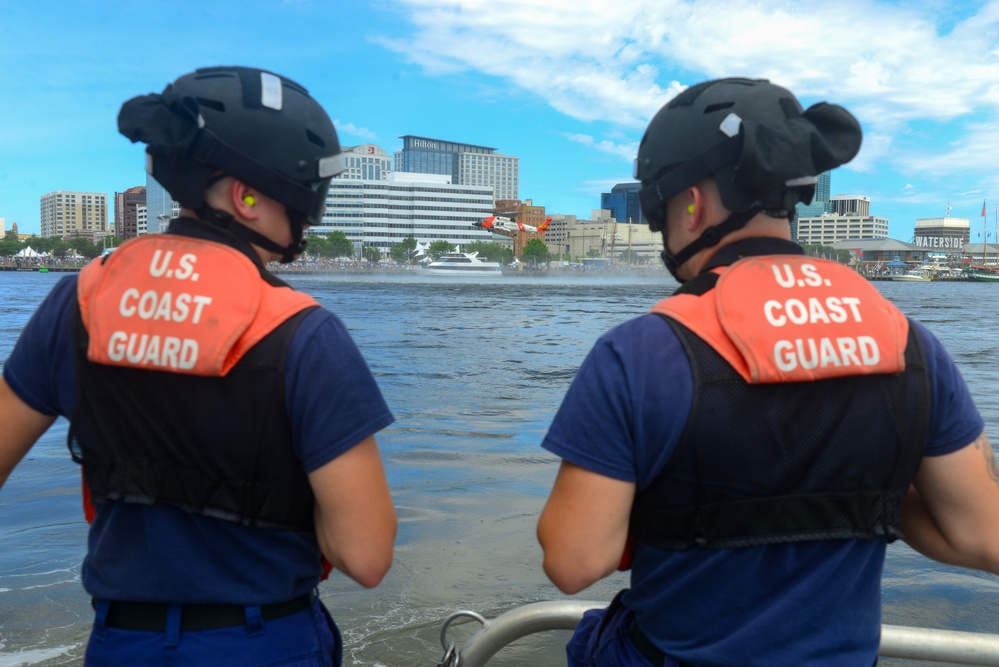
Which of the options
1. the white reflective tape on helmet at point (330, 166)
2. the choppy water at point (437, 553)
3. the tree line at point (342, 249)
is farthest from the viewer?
the tree line at point (342, 249)

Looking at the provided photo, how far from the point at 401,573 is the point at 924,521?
15.0 ft

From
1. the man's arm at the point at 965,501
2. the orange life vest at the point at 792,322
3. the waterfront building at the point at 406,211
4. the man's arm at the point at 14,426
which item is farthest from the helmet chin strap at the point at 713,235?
the waterfront building at the point at 406,211

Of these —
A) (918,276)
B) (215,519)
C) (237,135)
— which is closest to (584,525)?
(215,519)

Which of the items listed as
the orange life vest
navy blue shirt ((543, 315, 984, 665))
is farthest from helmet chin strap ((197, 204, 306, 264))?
the orange life vest

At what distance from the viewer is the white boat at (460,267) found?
120 meters

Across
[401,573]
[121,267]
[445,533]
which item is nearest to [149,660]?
[121,267]

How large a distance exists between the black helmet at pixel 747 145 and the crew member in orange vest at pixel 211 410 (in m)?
0.89

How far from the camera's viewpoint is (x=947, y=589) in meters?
5.93

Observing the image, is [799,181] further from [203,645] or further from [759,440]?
[203,645]

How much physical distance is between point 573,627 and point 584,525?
0.72 meters

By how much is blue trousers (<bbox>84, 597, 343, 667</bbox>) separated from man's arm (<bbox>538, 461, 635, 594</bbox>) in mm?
659

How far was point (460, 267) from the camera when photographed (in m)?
122

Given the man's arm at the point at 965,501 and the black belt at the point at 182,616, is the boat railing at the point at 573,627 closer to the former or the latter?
the man's arm at the point at 965,501

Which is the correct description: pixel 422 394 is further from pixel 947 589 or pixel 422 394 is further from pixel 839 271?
pixel 839 271
